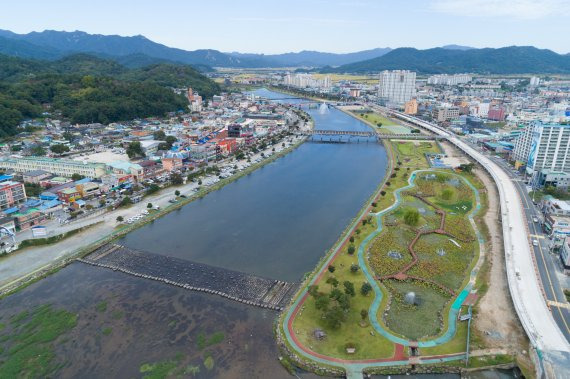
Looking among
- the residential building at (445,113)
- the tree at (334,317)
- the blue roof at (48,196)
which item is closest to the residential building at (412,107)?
the residential building at (445,113)

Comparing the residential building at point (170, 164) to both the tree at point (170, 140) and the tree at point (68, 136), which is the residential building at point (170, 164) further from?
the tree at point (68, 136)

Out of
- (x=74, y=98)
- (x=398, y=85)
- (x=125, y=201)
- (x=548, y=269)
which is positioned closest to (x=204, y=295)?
(x=125, y=201)

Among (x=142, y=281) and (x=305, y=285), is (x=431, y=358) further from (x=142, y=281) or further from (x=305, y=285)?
(x=142, y=281)

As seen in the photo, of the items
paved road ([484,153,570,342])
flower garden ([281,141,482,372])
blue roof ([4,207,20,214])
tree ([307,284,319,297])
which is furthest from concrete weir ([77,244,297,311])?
paved road ([484,153,570,342])

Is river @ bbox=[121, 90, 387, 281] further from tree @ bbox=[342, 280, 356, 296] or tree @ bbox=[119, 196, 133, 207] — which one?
tree @ bbox=[119, 196, 133, 207]

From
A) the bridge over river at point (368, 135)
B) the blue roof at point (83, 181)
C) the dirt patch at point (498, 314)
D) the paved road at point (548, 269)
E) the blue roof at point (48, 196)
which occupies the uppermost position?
the bridge over river at point (368, 135)

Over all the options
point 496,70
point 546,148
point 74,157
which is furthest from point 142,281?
point 496,70
